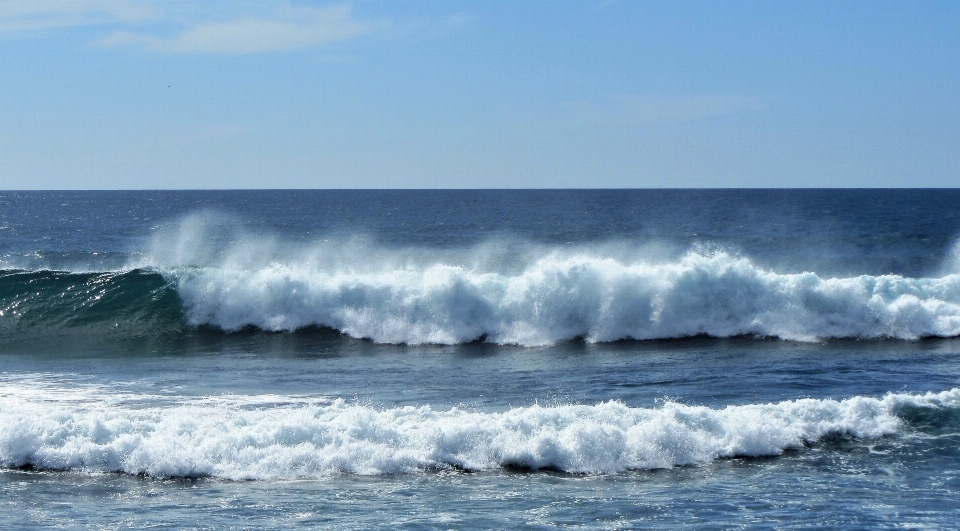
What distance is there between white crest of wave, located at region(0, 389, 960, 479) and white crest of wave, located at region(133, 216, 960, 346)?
794cm

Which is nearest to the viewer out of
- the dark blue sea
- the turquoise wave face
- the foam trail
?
the dark blue sea

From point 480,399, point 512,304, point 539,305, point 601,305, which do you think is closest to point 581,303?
point 601,305

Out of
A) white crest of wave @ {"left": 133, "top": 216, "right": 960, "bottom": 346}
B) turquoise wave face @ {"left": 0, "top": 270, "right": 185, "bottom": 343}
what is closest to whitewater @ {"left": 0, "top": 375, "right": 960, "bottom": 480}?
white crest of wave @ {"left": 133, "top": 216, "right": 960, "bottom": 346}

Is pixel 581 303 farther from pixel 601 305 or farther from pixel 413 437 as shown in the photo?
pixel 413 437

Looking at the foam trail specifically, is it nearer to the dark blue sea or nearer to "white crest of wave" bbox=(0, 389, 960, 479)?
the dark blue sea

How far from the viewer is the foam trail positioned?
65.9 ft

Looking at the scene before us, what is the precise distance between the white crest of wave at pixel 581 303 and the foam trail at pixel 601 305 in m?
0.03

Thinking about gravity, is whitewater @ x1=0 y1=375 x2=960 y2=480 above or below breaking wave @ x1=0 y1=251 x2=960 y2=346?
below

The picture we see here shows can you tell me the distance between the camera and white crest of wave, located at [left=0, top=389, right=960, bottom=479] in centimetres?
1077

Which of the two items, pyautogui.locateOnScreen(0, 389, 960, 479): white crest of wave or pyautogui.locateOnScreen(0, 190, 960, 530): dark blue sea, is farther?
pyautogui.locateOnScreen(0, 389, 960, 479): white crest of wave

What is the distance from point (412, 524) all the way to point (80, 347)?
42.7 ft

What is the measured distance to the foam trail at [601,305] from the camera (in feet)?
65.9

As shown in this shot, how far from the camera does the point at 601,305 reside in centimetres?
2072

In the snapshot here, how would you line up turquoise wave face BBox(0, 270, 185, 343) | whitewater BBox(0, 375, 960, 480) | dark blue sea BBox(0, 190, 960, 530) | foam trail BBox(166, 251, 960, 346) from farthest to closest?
turquoise wave face BBox(0, 270, 185, 343) < foam trail BBox(166, 251, 960, 346) < whitewater BBox(0, 375, 960, 480) < dark blue sea BBox(0, 190, 960, 530)
